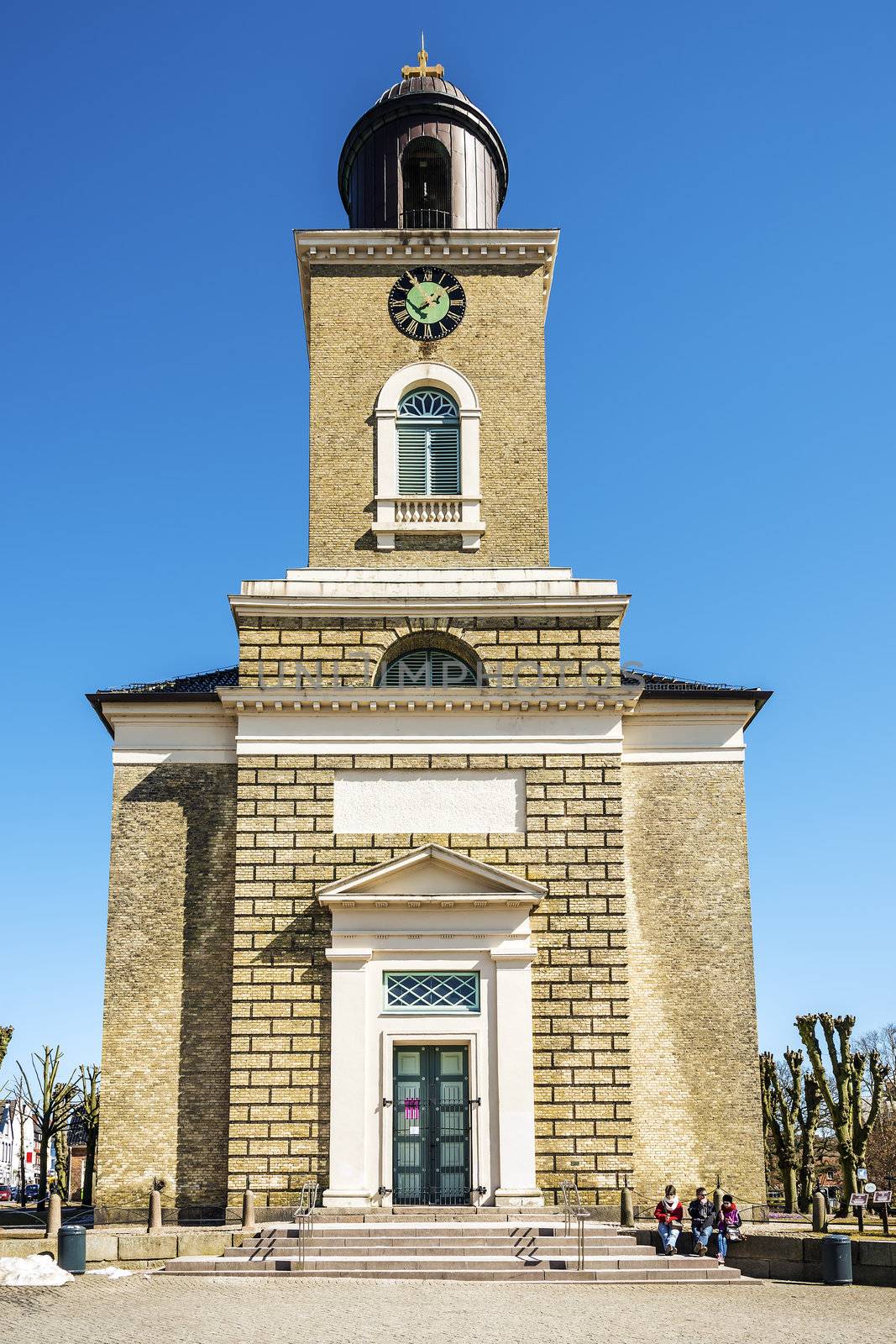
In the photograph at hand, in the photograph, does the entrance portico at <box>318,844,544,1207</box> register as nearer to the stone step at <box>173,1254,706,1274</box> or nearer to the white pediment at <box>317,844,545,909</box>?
the white pediment at <box>317,844,545,909</box>

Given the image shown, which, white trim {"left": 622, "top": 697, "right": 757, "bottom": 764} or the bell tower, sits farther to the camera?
the bell tower

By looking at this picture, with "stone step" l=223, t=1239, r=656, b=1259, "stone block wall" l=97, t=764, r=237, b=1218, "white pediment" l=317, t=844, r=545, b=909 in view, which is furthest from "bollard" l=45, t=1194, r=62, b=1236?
"white pediment" l=317, t=844, r=545, b=909

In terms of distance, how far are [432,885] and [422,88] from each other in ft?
60.7

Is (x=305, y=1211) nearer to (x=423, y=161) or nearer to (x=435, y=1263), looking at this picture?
(x=435, y=1263)

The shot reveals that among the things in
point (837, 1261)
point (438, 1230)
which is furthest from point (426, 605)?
point (837, 1261)

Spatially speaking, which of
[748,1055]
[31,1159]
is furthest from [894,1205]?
[31,1159]

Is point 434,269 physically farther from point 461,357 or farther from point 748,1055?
point 748,1055

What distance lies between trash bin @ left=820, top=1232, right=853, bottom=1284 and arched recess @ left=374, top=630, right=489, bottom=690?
12.2 m

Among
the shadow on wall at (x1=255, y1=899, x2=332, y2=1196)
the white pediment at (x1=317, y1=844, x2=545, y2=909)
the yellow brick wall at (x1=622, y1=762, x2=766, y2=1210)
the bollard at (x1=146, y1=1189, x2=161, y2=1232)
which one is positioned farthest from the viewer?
the yellow brick wall at (x1=622, y1=762, x2=766, y2=1210)

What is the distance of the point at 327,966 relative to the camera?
27.1 m

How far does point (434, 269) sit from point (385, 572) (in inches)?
292

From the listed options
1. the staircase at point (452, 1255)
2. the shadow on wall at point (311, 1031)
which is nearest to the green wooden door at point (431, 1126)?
the shadow on wall at point (311, 1031)

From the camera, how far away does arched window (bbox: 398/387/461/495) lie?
102ft

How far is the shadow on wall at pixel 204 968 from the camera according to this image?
1076 inches
